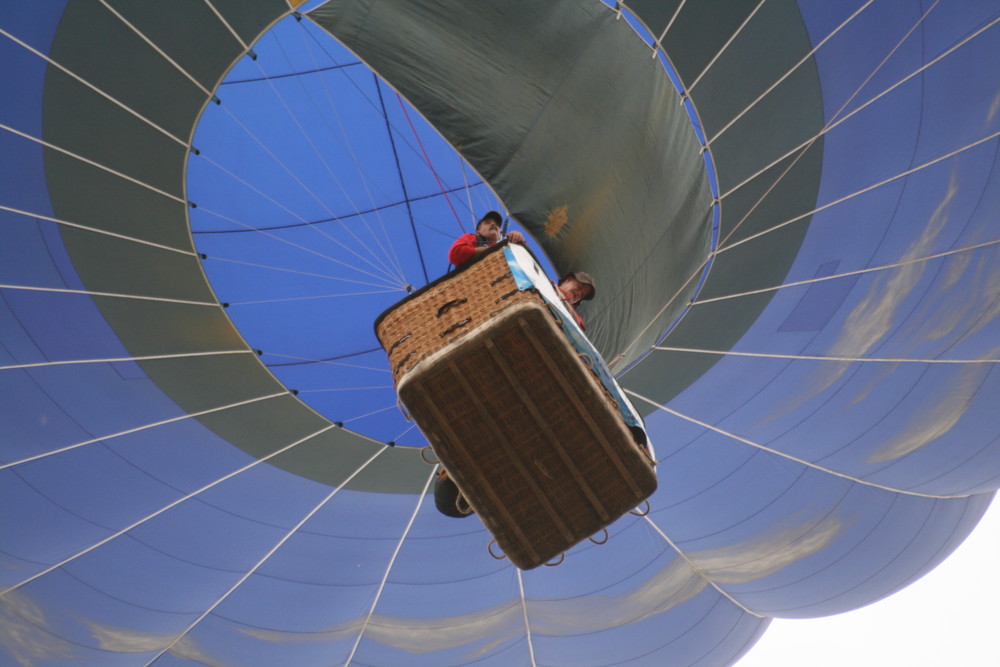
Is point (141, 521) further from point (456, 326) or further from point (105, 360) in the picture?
point (456, 326)

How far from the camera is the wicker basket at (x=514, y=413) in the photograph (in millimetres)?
2689

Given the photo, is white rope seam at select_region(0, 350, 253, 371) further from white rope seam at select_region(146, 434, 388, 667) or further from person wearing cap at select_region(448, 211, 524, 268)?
person wearing cap at select_region(448, 211, 524, 268)

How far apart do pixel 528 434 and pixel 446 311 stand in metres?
0.45

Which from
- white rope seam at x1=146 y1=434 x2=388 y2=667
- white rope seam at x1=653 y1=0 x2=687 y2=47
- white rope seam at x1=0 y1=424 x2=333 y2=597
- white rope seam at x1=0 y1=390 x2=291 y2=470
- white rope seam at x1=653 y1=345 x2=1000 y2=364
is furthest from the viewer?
white rope seam at x1=146 y1=434 x2=388 y2=667

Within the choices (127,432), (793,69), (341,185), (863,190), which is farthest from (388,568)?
(793,69)

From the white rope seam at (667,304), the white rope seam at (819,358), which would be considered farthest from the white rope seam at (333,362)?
the white rope seam at (819,358)

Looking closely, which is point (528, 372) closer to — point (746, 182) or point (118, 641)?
point (746, 182)

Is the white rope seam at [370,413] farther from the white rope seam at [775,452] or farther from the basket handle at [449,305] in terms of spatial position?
the basket handle at [449,305]

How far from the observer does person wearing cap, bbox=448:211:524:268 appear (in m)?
3.02

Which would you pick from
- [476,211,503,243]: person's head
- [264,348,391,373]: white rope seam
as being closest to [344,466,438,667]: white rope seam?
[264,348,391,373]: white rope seam

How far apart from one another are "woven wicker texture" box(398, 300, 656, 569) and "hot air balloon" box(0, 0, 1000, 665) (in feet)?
4.03

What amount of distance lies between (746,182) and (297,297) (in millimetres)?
2225

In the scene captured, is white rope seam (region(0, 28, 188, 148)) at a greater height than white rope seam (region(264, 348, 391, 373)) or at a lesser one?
greater

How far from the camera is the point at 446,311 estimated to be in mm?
2805
